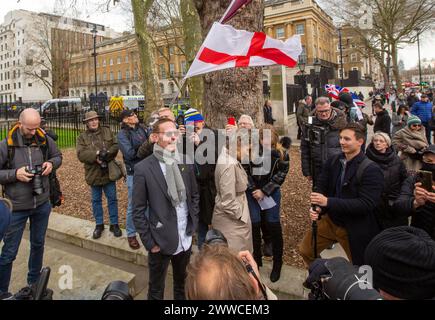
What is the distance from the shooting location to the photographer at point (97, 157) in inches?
184

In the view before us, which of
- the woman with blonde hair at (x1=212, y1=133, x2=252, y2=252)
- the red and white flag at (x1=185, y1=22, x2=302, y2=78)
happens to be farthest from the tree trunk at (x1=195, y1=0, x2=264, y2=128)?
the woman with blonde hair at (x1=212, y1=133, x2=252, y2=252)

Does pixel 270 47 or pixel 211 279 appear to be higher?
pixel 270 47

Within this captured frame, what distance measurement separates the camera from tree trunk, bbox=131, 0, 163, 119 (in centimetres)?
1250

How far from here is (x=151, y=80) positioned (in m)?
12.7

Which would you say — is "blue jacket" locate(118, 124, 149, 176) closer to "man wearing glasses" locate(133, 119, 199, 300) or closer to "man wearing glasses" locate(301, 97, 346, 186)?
"man wearing glasses" locate(133, 119, 199, 300)

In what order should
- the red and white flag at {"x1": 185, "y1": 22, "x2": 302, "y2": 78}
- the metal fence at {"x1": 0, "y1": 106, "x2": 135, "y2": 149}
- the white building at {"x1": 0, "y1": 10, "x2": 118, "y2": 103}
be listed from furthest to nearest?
the white building at {"x1": 0, "y1": 10, "x2": 118, "y2": 103}
the metal fence at {"x1": 0, "y1": 106, "x2": 135, "y2": 149}
the red and white flag at {"x1": 185, "y1": 22, "x2": 302, "y2": 78}

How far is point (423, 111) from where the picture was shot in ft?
35.9

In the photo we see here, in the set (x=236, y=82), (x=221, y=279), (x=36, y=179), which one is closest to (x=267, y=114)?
(x=236, y=82)

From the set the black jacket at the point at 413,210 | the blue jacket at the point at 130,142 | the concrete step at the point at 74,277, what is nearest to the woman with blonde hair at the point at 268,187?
the black jacket at the point at 413,210

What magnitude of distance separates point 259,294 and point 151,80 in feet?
39.9

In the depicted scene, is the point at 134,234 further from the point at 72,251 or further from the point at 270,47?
the point at 270,47

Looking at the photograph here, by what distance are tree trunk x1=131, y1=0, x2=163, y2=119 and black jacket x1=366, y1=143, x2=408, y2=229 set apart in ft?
32.6

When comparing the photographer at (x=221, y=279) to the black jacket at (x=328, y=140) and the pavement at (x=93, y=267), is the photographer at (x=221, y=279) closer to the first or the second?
the pavement at (x=93, y=267)
